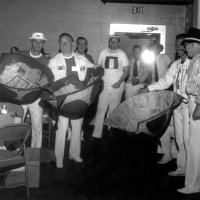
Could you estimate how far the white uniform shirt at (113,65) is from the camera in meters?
6.21

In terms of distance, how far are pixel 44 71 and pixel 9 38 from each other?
3.72m

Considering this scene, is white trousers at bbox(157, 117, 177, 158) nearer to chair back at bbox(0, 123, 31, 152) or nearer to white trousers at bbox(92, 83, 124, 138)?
white trousers at bbox(92, 83, 124, 138)

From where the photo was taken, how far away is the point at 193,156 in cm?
379

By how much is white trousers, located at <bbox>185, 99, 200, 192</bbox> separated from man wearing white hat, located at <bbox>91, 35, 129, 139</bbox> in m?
2.52

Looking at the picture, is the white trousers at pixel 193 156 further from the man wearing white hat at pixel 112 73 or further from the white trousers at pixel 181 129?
the man wearing white hat at pixel 112 73

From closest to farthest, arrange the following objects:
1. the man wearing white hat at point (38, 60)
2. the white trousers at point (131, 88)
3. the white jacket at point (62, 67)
A: the white jacket at point (62, 67), the man wearing white hat at point (38, 60), the white trousers at point (131, 88)

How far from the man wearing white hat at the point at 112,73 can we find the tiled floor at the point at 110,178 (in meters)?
0.84

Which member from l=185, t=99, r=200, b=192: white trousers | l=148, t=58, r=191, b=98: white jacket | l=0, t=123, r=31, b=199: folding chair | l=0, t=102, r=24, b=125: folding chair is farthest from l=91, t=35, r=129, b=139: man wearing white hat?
l=0, t=123, r=31, b=199: folding chair

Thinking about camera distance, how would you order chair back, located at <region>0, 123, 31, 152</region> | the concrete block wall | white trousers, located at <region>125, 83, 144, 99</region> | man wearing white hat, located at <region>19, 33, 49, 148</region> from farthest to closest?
the concrete block wall → white trousers, located at <region>125, 83, 144, 99</region> → man wearing white hat, located at <region>19, 33, 49, 148</region> → chair back, located at <region>0, 123, 31, 152</region>

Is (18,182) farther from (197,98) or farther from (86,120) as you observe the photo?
(86,120)

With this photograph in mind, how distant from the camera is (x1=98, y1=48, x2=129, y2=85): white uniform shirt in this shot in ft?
20.4

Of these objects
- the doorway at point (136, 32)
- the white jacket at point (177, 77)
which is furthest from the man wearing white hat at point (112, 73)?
the doorway at point (136, 32)

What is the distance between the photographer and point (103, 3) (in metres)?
8.05

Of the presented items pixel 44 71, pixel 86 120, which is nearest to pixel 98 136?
pixel 86 120
